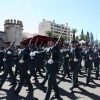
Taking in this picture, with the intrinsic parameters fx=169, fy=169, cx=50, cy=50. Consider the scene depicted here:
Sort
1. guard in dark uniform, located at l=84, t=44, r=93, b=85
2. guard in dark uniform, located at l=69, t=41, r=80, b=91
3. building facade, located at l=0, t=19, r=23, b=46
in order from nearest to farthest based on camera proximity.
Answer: guard in dark uniform, located at l=69, t=41, r=80, b=91, guard in dark uniform, located at l=84, t=44, r=93, b=85, building facade, located at l=0, t=19, r=23, b=46

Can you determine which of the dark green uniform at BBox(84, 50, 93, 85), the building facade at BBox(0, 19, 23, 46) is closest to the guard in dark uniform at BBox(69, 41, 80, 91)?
the dark green uniform at BBox(84, 50, 93, 85)

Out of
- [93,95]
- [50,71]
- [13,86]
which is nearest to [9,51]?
[13,86]

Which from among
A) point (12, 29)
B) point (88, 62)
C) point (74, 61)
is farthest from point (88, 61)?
point (12, 29)

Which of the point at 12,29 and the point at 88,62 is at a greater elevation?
the point at 12,29

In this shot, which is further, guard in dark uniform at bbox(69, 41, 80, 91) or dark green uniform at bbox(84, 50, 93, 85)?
dark green uniform at bbox(84, 50, 93, 85)

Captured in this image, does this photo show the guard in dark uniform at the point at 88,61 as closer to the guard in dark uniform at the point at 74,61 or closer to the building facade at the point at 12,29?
the guard in dark uniform at the point at 74,61

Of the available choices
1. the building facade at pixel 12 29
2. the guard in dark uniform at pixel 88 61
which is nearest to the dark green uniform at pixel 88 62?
the guard in dark uniform at pixel 88 61

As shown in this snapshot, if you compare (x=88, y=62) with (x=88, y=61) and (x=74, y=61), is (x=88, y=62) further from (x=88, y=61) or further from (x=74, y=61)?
(x=74, y=61)

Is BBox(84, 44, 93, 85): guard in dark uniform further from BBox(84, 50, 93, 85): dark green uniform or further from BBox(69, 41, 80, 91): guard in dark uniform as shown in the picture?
BBox(69, 41, 80, 91): guard in dark uniform

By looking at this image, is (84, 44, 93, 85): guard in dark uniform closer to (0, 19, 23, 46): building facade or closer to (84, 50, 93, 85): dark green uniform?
(84, 50, 93, 85): dark green uniform

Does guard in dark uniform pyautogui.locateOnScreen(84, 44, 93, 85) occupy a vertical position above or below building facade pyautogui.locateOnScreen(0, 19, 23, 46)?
below

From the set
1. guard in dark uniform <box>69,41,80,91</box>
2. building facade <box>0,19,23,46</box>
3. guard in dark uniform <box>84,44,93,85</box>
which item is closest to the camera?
guard in dark uniform <box>69,41,80,91</box>

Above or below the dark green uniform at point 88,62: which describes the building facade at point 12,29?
above

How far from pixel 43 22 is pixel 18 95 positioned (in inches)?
3774
